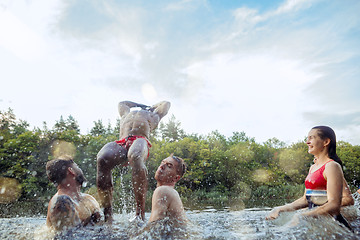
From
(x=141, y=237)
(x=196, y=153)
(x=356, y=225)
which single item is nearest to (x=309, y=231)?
(x=356, y=225)

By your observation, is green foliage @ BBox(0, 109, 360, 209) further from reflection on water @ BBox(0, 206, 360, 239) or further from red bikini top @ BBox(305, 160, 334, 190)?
red bikini top @ BBox(305, 160, 334, 190)

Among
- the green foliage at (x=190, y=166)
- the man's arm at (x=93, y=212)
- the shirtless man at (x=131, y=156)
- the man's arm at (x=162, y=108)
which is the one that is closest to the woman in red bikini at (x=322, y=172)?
the shirtless man at (x=131, y=156)

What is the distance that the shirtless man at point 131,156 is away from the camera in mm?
4062

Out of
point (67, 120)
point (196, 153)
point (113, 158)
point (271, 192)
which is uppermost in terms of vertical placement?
point (67, 120)

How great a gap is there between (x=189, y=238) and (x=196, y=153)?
1544 centimetres

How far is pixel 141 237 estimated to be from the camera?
2881 mm

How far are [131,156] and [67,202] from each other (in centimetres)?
123

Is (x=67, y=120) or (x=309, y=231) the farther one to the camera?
(x=67, y=120)

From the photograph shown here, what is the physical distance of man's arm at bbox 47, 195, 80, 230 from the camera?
304cm

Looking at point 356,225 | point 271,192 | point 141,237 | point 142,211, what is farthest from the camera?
point 271,192

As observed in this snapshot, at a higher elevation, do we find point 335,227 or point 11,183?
point 11,183

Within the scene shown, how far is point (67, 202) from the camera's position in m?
3.09

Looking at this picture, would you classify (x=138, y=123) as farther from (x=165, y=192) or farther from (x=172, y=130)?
(x=172, y=130)

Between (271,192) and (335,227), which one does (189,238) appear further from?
(271,192)
